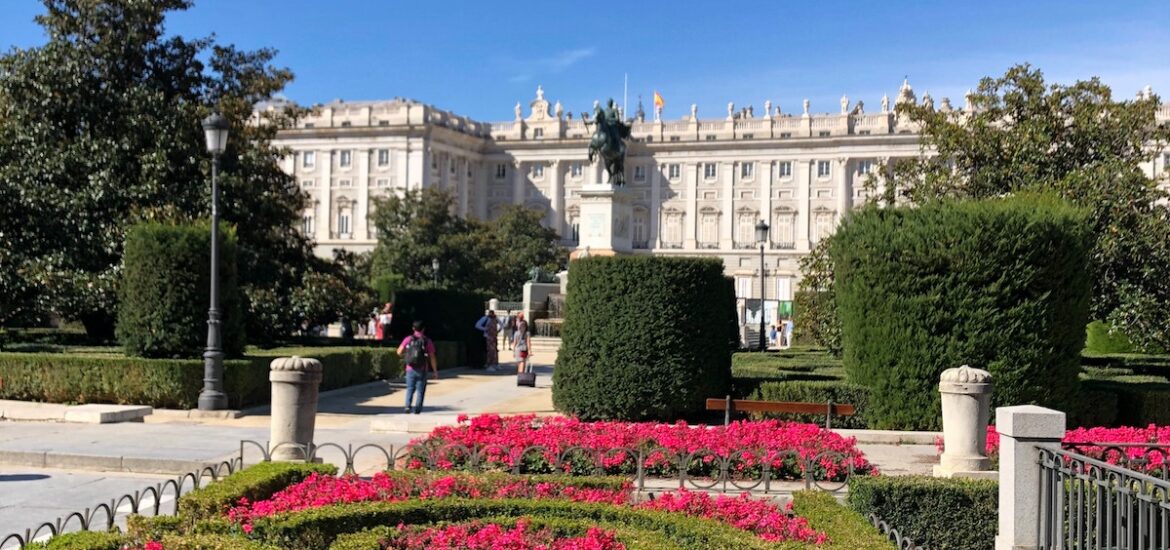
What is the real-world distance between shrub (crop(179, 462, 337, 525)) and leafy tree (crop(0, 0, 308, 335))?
13453 mm

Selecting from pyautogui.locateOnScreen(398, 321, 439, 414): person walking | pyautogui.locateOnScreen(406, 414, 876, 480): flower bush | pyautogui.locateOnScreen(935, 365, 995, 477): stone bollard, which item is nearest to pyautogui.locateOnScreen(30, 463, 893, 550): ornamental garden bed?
pyautogui.locateOnScreen(406, 414, 876, 480): flower bush

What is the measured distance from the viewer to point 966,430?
1140 centimetres

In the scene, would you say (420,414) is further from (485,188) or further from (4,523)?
(485,188)

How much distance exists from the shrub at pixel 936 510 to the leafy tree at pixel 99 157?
16.5 metres

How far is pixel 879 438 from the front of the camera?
49.2 feet

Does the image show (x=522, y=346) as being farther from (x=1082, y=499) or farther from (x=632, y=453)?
(x=1082, y=499)

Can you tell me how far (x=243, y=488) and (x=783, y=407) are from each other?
7936 mm

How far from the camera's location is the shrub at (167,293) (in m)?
18.5

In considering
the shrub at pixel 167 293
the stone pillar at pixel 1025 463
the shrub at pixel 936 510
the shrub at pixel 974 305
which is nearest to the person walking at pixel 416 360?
the shrub at pixel 167 293

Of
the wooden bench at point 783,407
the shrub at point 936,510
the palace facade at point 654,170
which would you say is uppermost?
the palace facade at point 654,170

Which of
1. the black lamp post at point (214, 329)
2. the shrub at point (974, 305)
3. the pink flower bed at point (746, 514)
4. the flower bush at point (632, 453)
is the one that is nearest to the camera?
the pink flower bed at point (746, 514)

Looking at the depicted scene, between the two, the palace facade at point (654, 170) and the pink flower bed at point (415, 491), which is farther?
the palace facade at point (654, 170)

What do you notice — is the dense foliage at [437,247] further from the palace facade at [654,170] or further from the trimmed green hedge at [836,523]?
the trimmed green hedge at [836,523]

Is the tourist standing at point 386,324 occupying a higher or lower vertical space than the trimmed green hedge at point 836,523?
higher
